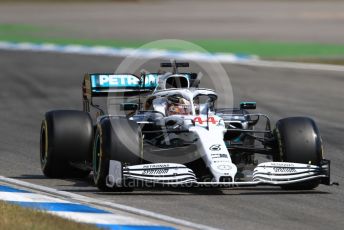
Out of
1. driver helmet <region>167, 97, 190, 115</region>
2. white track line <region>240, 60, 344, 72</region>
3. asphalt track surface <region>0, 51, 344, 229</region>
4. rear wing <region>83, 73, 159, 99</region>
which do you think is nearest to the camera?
asphalt track surface <region>0, 51, 344, 229</region>

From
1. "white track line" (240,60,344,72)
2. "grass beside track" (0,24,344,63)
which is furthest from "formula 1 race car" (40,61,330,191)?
"grass beside track" (0,24,344,63)

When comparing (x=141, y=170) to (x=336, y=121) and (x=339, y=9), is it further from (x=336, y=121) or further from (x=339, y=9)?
(x=339, y=9)

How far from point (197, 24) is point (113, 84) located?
32.7 meters

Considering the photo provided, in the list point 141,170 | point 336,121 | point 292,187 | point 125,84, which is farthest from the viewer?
point 336,121

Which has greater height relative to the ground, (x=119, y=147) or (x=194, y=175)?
(x=119, y=147)

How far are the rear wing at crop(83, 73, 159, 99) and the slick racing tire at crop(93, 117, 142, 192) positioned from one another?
2.62 m

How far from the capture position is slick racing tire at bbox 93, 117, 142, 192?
12656 millimetres

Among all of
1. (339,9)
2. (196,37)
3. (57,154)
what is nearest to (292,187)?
(57,154)

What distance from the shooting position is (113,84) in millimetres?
15508

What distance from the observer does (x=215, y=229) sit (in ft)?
34.1

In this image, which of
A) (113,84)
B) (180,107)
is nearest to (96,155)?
(180,107)

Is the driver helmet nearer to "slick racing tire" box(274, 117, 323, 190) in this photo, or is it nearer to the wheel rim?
the wheel rim

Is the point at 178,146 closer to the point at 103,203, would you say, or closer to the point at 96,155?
the point at 96,155

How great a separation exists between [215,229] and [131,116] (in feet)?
13.4
